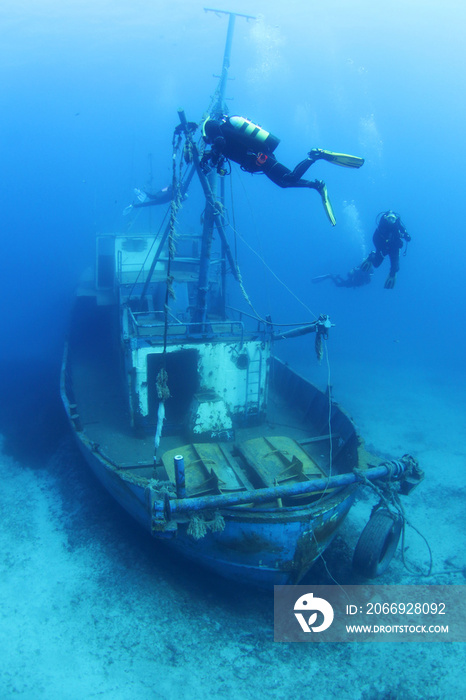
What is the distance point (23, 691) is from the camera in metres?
5.29

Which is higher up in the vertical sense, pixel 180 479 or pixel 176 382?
pixel 176 382

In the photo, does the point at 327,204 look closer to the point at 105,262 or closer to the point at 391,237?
the point at 391,237

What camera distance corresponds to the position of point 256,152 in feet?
16.8

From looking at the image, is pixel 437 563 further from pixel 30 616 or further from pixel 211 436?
pixel 30 616

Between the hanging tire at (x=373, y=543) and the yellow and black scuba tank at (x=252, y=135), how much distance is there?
20.4 ft

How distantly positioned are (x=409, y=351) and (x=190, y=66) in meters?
85.4

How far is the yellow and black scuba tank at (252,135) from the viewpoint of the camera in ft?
16.2

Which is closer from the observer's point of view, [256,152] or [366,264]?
[256,152]

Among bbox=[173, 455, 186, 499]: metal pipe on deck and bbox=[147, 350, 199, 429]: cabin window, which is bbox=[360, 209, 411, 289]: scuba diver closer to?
bbox=[147, 350, 199, 429]: cabin window

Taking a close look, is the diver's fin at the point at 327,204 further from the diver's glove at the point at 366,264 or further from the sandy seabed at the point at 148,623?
the diver's glove at the point at 366,264

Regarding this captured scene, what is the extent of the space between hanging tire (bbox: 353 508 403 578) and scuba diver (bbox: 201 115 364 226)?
5081 mm

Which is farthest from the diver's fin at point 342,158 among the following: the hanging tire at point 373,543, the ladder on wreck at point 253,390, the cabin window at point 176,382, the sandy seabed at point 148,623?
the sandy seabed at point 148,623
